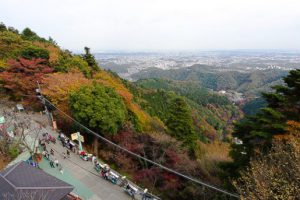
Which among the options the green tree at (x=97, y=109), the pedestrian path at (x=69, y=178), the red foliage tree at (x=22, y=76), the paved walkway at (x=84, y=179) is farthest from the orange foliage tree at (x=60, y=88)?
the pedestrian path at (x=69, y=178)

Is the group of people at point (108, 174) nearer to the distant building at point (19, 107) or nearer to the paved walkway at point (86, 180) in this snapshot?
the paved walkway at point (86, 180)

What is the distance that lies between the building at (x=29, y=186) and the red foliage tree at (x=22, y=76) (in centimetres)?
1468

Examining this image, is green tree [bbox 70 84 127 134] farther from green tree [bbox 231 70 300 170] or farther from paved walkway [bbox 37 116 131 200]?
green tree [bbox 231 70 300 170]

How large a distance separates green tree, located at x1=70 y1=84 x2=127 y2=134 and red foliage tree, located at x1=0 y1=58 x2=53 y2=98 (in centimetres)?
746

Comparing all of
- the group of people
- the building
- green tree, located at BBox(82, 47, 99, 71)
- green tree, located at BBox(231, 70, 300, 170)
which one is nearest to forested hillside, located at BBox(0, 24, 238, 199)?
the group of people

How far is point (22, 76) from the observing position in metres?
26.9

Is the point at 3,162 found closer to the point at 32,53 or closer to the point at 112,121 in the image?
the point at 112,121

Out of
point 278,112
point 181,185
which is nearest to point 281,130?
point 278,112

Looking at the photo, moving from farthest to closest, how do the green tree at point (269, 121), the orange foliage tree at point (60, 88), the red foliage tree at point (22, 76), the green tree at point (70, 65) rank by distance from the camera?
the green tree at point (70, 65) < the red foliage tree at point (22, 76) < the orange foliage tree at point (60, 88) < the green tree at point (269, 121)

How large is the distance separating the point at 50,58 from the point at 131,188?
20828 millimetres

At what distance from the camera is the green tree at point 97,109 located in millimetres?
20141

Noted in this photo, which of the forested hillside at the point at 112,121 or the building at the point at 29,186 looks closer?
the building at the point at 29,186

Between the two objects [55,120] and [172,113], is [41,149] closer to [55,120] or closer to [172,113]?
[55,120]

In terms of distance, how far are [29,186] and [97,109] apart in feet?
29.3
